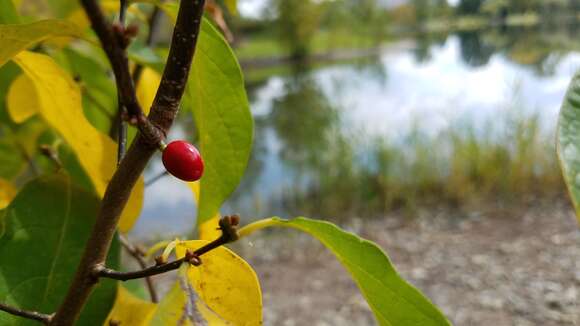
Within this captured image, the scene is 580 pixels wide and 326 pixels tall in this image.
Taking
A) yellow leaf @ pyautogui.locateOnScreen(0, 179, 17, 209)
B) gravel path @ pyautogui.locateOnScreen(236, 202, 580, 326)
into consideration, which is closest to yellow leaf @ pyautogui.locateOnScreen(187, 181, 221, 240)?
yellow leaf @ pyautogui.locateOnScreen(0, 179, 17, 209)

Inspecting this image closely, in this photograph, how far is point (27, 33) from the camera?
264 millimetres

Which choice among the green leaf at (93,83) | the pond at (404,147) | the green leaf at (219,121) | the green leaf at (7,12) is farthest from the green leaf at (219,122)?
the pond at (404,147)

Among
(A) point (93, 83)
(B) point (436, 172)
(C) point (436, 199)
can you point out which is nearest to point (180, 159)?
(A) point (93, 83)

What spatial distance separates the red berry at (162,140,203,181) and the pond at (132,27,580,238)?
274 cm

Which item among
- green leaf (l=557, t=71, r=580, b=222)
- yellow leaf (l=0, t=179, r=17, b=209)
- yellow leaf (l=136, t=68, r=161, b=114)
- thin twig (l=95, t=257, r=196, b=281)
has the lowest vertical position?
thin twig (l=95, t=257, r=196, b=281)

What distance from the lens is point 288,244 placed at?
3.52 m

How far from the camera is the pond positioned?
3.93m

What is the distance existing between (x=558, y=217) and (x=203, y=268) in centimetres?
363

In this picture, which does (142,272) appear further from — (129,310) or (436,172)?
(436,172)

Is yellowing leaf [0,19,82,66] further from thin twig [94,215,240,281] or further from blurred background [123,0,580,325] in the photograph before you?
blurred background [123,0,580,325]

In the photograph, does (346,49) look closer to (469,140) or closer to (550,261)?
(469,140)

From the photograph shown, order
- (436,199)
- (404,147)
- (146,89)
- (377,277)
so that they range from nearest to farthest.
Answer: (377,277) < (146,89) < (436,199) < (404,147)

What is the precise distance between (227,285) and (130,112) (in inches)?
4.1

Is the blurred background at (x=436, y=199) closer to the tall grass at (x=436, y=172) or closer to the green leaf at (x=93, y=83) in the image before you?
the tall grass at (x=436, y=172)
